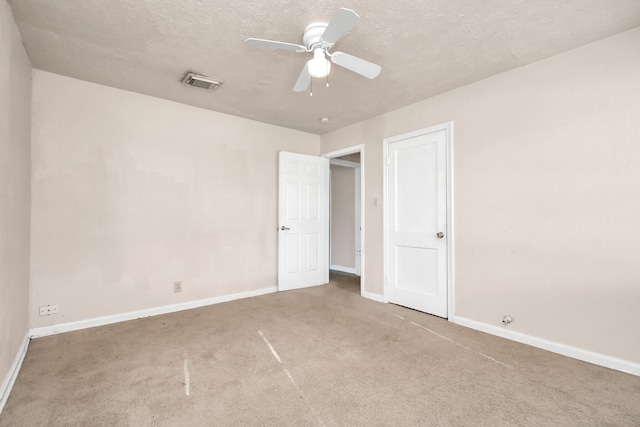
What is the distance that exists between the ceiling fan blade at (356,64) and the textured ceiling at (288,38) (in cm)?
23

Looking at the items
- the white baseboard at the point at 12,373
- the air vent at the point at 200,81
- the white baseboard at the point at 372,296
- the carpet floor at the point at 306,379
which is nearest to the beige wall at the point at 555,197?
the carpet floor at the point at 306,379

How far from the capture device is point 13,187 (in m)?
2.21

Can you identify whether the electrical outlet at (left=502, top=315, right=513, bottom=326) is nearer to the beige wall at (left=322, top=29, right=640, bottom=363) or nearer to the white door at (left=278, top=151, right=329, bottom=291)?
the beige wall at (left=322, top=29, right=640, bottom=363)

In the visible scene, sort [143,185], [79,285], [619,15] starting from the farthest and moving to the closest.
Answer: [143,185] → [79,285] → [619,15]

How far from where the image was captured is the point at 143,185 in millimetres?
3465

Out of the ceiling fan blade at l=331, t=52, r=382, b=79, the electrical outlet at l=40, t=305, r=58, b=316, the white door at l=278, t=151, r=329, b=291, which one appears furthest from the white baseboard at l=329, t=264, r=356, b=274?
the electrical outlet at l=40, t=305, r=58, b=316

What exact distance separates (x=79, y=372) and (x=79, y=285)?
1.18 meters

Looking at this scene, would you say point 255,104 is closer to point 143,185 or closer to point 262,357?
point 143,185

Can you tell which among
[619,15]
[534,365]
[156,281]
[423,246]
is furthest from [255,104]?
A: [534,365]

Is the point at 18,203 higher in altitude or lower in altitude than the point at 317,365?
higher

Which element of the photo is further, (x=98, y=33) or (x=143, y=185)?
(x=143, y=185)

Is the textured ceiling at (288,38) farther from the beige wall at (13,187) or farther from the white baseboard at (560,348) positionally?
the white baseboard at (560,348)

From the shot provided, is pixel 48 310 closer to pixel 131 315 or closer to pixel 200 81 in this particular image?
pixel 131 315

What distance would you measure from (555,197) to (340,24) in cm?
227
